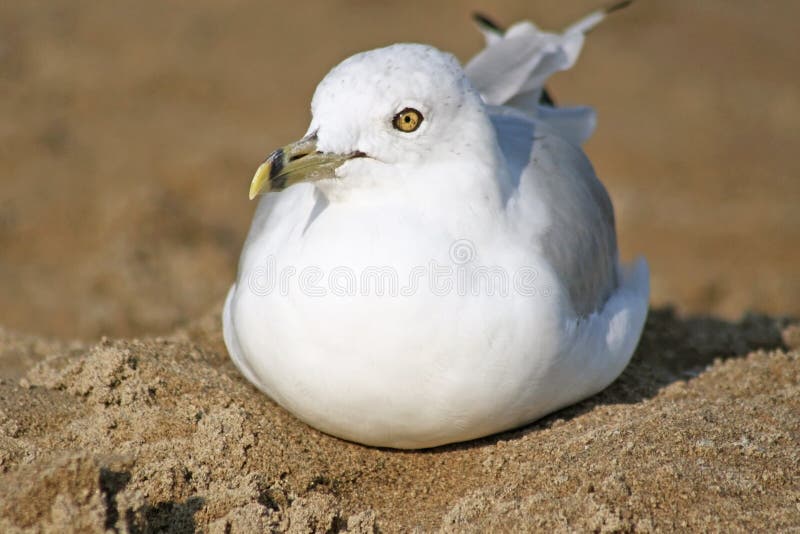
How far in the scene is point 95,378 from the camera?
13.4 ft

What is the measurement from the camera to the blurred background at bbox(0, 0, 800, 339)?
790 centimetres

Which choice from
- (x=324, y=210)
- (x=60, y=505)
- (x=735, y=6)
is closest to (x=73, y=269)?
(x=324, y=210)

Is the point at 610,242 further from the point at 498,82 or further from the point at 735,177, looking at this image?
the point at 735,177

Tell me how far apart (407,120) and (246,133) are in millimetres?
7210

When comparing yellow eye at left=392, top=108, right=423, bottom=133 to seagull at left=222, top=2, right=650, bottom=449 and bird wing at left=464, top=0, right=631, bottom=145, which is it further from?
bird wing at left=464, top=0, right=631, bottom=145

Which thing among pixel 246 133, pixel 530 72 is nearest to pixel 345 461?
pixel 530 72

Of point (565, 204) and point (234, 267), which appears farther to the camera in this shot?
point (234, 267)

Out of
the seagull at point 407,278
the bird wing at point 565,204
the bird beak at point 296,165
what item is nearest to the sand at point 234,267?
the seagull at point 407,278

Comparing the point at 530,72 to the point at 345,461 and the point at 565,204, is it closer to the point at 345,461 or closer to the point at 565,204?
the point at 565,204

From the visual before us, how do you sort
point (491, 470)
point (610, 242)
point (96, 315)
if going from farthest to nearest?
point (96, 315) < point (610, 242) < point (491, 470)

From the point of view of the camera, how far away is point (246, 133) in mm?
10648

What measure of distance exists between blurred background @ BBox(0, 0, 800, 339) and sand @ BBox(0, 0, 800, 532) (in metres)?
0.03

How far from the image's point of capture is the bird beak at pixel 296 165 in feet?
11.8

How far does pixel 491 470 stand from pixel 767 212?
6.85 meters
